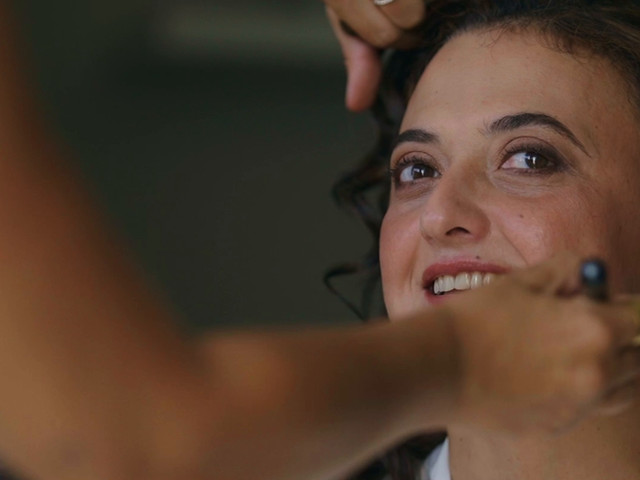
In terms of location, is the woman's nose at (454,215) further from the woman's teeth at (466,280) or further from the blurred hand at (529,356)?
the blurred hand at (529,356)

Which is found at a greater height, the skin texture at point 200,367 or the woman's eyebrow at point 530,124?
the skin texture at point 200,367

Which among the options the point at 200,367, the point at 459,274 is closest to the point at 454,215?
the point at 459,274

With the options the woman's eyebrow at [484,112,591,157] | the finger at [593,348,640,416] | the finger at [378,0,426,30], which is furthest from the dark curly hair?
the finger at [593,348,640,416]

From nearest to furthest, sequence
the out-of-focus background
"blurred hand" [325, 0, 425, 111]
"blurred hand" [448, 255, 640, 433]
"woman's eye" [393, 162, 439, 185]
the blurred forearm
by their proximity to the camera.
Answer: the blurred forearm → "blurred hand" [448, 255, 640, 433] → "woman's eye" [393, 162, 439, 185] → "blurred hand" [325, 0, 425, 111] → the out-of-focus background

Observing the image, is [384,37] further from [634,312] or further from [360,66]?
[634,312]

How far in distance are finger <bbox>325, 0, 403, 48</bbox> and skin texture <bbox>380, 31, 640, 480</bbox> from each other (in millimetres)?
173

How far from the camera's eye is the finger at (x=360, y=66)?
200 centimetres

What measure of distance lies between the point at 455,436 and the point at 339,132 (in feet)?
11.0

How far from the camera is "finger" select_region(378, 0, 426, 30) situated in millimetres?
1909

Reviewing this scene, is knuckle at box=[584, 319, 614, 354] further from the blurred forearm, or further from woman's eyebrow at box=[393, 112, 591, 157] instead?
woman's eyebrow at box=[393, 112, 591, 157]

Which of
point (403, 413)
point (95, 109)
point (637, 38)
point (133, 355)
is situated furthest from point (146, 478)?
point (95, 109)

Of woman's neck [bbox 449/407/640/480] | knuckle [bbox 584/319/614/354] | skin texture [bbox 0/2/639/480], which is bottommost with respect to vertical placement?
woman's neck [bbox 449/407/640/480]

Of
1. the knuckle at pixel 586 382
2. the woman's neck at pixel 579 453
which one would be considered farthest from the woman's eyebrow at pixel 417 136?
the knuckle at pixel 586 382

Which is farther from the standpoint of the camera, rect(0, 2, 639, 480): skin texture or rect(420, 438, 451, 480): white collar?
rect(420, 438, 451, 480): white collar
